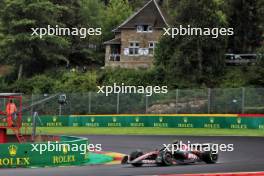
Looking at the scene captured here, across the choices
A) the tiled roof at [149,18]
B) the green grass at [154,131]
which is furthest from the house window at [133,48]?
the green grass at [154,131]

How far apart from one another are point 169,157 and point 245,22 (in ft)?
156

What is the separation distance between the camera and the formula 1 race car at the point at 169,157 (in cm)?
2056

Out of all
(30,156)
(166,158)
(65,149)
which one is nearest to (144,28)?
(65,149)

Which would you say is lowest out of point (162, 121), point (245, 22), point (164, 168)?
point (164, 168)

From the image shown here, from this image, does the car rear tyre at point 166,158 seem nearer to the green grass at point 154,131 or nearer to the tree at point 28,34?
the green grass at point 154,131

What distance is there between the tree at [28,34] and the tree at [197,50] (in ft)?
52.3

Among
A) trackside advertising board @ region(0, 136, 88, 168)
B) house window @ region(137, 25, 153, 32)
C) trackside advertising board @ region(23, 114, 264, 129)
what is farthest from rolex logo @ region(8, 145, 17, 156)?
house window @ region(137, 25, 153, 32)

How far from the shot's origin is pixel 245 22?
6644 cm

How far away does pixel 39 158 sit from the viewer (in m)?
20.8

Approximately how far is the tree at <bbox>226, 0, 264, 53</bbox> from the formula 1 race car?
45.1m

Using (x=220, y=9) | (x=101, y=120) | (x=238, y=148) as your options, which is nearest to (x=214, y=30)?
(x=220, y=9)

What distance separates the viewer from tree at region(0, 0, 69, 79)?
70.5 m

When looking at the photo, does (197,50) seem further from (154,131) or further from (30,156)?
(30,156)

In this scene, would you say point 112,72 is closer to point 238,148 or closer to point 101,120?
point 101,120
